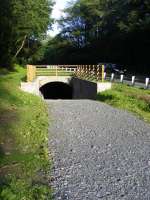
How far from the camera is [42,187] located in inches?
314

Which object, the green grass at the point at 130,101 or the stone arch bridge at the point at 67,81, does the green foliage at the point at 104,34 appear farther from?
the green grass at the point at 130,101

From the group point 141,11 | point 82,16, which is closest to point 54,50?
point 82,16

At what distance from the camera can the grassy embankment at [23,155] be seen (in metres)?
7.78

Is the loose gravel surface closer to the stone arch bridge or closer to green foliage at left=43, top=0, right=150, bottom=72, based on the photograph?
the stone arch bridge

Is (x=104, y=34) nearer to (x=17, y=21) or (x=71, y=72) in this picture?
(x=17, y=21)

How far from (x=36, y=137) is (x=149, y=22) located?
43.4 meters

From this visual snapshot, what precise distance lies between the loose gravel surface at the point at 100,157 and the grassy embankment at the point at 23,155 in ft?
1.03

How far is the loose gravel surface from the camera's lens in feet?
26.4

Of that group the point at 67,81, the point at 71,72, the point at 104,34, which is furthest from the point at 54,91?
the point at 104,34

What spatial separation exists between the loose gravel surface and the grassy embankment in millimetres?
313

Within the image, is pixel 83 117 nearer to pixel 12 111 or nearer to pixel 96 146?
pixel 12 111

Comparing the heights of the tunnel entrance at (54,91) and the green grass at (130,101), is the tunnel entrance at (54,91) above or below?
below

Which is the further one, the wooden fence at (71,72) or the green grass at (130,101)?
the wooden fence at (71,72)

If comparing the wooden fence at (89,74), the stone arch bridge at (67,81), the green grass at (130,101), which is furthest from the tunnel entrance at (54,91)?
the green grass at (130,101)
